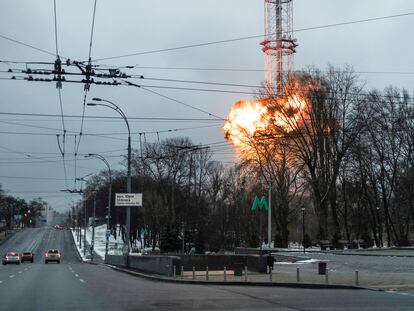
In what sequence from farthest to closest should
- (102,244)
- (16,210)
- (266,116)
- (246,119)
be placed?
(16,210), (102,244), (266,116), (246,119)

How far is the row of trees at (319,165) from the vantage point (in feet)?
199

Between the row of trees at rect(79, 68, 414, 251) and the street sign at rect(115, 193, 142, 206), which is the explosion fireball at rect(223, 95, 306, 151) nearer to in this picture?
the row of trees at rect(79, 68, 414, 251)

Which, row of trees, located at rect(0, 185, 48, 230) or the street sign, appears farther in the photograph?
row of trees, located at rect(0, 185, 48, 230)

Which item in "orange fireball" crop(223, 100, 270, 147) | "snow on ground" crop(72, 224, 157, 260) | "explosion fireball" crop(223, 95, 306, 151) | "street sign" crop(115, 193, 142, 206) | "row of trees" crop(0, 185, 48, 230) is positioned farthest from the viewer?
"row of trees" crop(0, 185, 48, 230)

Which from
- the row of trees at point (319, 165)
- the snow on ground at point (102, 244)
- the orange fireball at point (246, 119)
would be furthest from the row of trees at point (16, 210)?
the orange fireball at point (246, 119)

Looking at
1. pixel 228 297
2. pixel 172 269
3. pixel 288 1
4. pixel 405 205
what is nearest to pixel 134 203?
pixel 172 269

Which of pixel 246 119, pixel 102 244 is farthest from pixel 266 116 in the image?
pixel 102 244

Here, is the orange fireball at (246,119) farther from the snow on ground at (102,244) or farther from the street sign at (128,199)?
the snow on ground at (102,244)

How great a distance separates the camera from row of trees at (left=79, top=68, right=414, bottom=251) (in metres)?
60.6

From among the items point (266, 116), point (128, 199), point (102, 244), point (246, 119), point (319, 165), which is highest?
point (266, 116)

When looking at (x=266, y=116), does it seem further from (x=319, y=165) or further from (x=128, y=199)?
(x=128, y=199)

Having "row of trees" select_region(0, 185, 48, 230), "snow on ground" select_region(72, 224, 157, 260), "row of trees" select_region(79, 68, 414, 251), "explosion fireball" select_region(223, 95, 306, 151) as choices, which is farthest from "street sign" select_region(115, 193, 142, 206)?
"row of trees" select_region(0, 185, 48, 230)

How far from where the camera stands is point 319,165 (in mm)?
63031

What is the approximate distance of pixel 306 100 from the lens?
6100 centimetres
